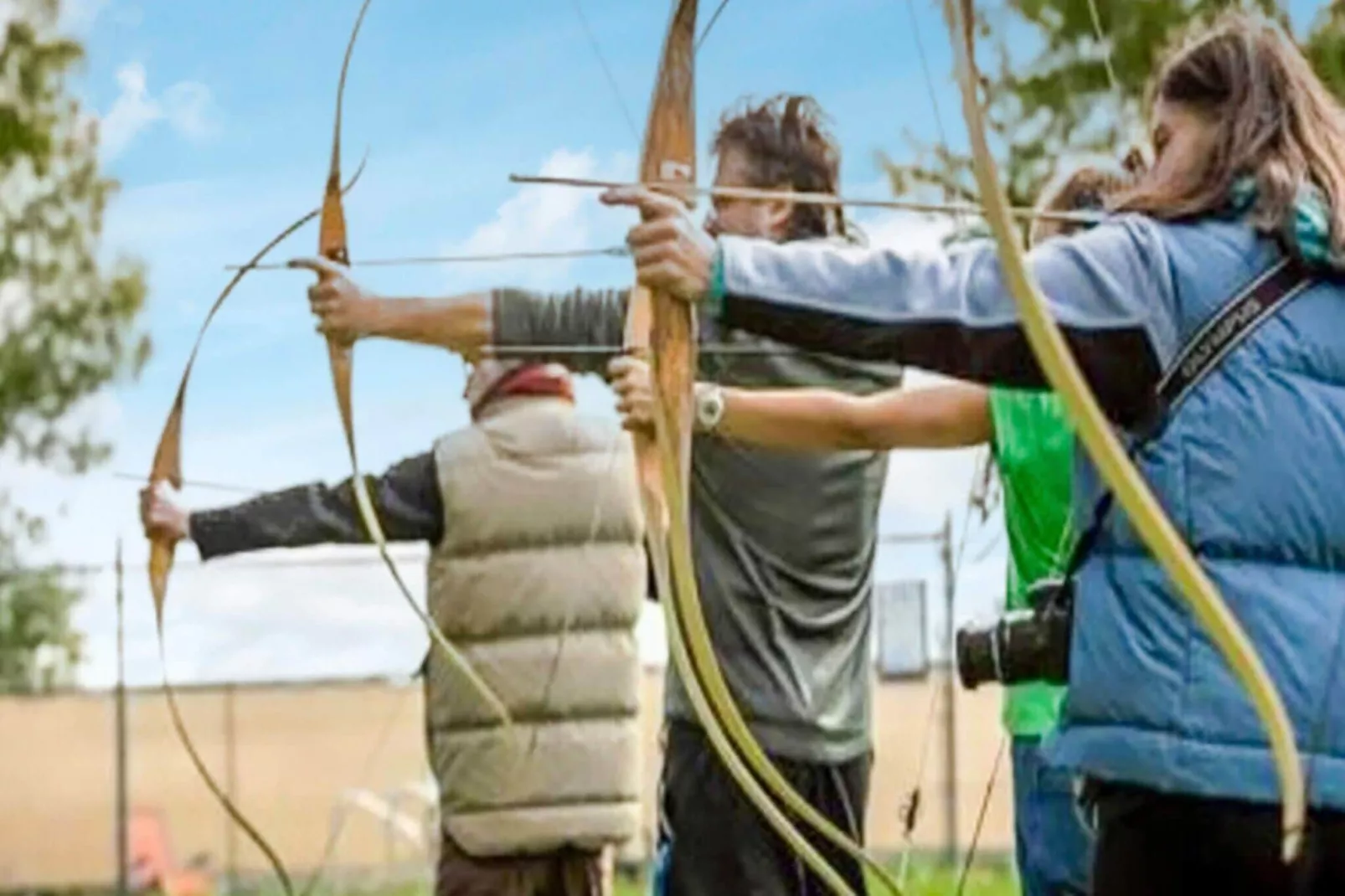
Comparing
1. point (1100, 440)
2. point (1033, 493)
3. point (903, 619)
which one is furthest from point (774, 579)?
point (903, 619)

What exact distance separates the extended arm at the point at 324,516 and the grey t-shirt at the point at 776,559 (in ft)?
2.18

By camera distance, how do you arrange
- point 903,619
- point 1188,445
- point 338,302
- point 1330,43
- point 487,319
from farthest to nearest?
point 903,619 < point 1330,43 < point 487,319 < point 338,302 < point 1188,445

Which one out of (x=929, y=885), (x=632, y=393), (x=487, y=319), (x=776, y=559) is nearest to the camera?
(x=632, y=393)

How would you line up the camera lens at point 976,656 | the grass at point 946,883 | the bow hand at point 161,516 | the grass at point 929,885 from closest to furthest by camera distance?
1. the camera lens at point 976,656
2. the bow hand at point 161,516
3. the grass at point 946,883
4. the grass at point 929,885

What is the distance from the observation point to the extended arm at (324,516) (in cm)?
367

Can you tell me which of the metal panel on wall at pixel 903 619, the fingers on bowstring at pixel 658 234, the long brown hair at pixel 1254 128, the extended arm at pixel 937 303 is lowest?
the metal panel on wall at pixel 903 619

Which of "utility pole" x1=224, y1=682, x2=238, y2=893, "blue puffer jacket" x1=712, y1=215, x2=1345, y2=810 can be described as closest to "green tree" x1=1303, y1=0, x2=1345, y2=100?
"blue puffer jacket" x1=712, y1=215, x2=1345, y2=810

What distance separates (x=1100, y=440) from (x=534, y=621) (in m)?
2.16

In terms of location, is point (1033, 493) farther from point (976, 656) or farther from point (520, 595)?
point (520, 595)

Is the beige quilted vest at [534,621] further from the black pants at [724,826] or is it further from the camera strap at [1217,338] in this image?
the camera strap at [1217,338]

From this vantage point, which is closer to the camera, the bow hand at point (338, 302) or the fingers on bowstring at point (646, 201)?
the fingers on bowstring at point (646, 201)

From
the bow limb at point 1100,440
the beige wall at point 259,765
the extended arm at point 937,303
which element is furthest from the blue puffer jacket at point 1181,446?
the beige wall at point 259,765

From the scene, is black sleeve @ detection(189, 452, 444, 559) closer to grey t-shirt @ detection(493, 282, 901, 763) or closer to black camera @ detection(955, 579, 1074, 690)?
grey t-shirt @ detection(493, 282, 901, 763)

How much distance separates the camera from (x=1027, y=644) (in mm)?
2311
